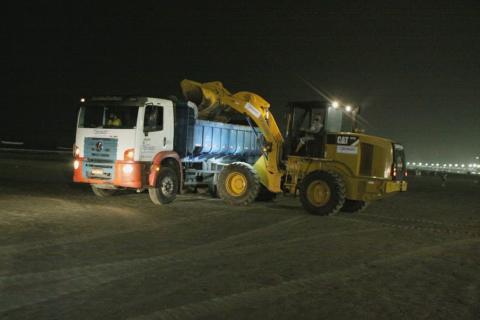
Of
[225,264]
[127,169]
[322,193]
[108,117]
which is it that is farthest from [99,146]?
[225,264]

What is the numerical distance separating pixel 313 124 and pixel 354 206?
2615 mm

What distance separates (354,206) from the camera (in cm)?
1517

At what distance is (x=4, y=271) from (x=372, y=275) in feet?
16.0

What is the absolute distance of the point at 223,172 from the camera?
15.6m

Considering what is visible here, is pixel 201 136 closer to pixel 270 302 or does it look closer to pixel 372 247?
pixel 372 247

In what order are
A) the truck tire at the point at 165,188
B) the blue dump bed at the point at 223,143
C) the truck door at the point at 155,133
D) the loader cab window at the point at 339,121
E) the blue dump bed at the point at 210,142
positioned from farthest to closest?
the blue dump bed at the point at 223,143 → the blue dump bed at the point at 210,142 → the loader cab window at the point at 339,121 → the truck tire at the point at 165,188 → the truck door at the point at 155,133

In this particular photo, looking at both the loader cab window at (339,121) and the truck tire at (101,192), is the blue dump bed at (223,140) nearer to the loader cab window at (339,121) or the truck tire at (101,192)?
the truck tire at (101,192)

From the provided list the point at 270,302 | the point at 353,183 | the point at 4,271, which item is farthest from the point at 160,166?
the point at 270,302

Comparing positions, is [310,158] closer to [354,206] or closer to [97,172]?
[354,206]

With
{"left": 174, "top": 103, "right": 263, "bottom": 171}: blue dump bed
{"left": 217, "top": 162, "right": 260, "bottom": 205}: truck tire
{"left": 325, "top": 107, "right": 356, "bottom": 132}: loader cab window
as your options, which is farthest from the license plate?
{"left": 325, "top": 107, "right": 356, "bottom": 132}: loader cab window

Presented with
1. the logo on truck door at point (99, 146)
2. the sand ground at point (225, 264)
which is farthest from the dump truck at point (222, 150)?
the sand ground at point (225, 264)

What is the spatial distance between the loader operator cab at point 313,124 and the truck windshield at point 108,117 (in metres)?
4.38

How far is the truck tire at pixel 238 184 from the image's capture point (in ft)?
49.4

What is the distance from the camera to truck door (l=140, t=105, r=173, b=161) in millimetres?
13836
